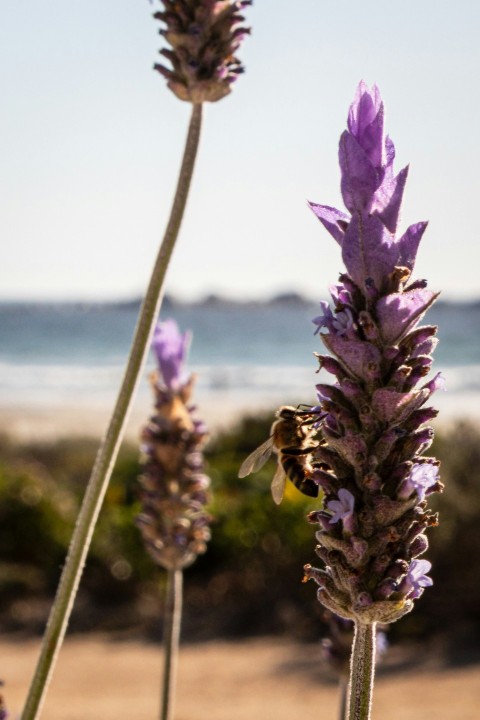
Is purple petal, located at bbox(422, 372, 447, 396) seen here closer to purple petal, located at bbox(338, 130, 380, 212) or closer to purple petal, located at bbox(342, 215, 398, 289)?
purple petal, located at bbox(342, 215, 398, 289)

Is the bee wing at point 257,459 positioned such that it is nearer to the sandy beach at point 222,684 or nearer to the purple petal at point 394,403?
the purple petal at point 394,403

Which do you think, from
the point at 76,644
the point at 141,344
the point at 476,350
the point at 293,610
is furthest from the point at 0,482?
the point at 476,350

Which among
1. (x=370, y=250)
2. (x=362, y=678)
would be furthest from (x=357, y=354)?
(x=362, y=678)

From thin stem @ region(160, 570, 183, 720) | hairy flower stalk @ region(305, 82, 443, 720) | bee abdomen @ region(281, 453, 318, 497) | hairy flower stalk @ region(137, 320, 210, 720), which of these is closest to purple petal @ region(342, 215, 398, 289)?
hairy flower stalk @ region(305, 82, 443, 720)

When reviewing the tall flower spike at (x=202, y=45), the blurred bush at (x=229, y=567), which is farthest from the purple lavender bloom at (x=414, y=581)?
the blurred bush at (x=229, y=567)

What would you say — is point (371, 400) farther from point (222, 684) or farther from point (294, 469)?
point (222, 684)

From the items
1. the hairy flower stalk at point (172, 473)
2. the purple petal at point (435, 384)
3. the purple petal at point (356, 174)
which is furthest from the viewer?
the hairy flower stalk at point (172, 473)
